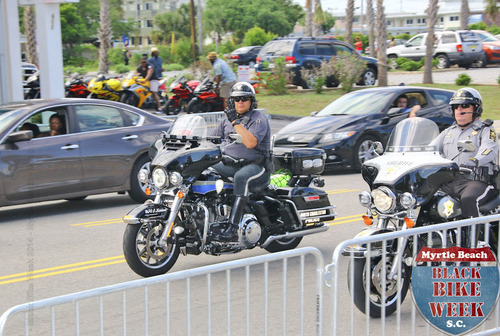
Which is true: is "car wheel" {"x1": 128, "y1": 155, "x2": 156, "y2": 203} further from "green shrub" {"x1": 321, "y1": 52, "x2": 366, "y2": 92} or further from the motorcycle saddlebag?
"green shrub" {"x1": 321, "y1": 52, "x2": 366, "y2": 92}

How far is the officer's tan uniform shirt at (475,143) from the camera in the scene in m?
6.83

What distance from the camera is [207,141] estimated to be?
7.63 m

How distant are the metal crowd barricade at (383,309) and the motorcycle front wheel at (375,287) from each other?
0.06m

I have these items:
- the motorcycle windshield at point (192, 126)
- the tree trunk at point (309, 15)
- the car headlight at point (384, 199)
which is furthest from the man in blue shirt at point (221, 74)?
the tree trunk at point (309, 15)

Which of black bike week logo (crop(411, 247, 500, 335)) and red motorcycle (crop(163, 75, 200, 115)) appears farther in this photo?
red motorcycle (crop(163, 75, 200, 115))

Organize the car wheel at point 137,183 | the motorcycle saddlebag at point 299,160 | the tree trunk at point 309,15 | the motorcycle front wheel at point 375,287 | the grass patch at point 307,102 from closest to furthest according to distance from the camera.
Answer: the motorcycle front wheel at point 375,287, the motorcycle saddlebag at point 299,160, the car wheel at point 137,183, the grass patch at point 307,102, the tree trunk at point 309,15

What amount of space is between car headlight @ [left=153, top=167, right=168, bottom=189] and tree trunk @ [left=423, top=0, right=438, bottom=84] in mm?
23713

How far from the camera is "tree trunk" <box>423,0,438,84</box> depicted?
29.4 meters

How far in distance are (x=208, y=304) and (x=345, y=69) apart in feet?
74.9

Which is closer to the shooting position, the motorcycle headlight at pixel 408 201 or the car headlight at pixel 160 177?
the motorcycle headlight at pixel 408 201

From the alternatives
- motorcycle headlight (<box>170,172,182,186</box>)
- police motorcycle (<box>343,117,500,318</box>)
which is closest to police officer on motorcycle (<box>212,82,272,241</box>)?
motorcycle headlight (<box>170,172,182,186</box>)

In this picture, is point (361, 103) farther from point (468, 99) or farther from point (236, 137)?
point (468, 99)

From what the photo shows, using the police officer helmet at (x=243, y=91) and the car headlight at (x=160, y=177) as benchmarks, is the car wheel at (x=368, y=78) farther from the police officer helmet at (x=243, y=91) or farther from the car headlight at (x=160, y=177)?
the car headlight at (x=160, y=177)

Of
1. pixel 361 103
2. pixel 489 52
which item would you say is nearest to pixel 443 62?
pixel 489 52
